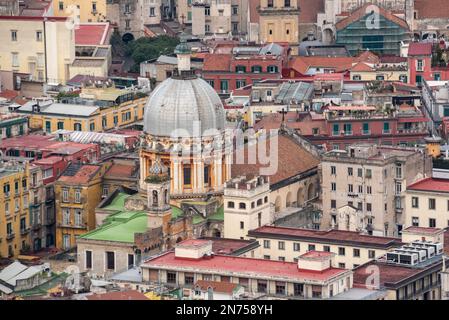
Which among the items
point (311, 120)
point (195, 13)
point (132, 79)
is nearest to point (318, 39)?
point (195, 13)

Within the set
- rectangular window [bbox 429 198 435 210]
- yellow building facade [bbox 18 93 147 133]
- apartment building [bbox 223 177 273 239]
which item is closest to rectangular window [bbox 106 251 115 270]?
apartment building [bbox 223 177 273 239]

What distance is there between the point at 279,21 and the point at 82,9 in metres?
15.9

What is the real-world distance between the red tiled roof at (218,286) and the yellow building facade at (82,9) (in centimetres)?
7018

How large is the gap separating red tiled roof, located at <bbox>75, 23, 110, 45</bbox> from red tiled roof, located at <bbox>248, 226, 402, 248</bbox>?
54143 millimetres

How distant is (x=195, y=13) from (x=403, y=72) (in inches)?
1089

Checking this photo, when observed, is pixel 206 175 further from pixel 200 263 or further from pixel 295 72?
pixel 295 72

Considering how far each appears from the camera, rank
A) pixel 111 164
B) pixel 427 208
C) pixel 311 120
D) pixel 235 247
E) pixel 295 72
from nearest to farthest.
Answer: pixel 235 247, pixel 427 208, pixel 111 164, pixel 311 120, pixel 295 72

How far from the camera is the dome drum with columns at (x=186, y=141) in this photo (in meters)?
87.6

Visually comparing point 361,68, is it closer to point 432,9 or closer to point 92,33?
point 432,9

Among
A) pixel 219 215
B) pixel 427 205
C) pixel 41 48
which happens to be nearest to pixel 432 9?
pixel 41 48

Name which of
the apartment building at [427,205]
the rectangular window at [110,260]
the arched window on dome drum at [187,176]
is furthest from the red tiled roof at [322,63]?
the rectangular window at [110,260]

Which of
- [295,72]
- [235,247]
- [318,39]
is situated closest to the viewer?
[235,247]

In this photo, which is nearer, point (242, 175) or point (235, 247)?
point (235, 247)

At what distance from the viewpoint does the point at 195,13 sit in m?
146
